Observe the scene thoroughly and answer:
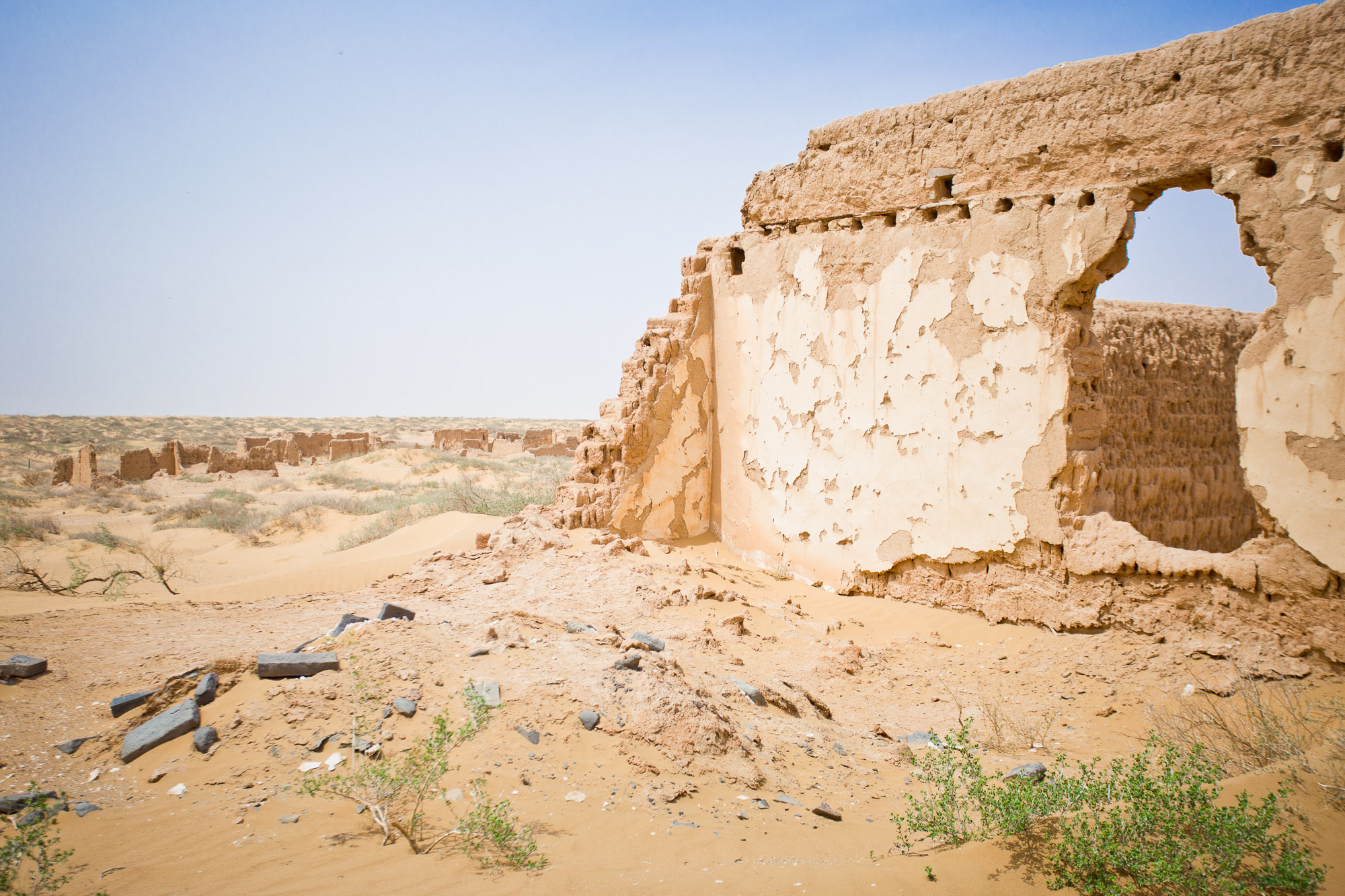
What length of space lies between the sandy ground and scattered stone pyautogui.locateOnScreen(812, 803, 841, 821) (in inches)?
1.3

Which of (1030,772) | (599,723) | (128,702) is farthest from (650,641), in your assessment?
(128,702)

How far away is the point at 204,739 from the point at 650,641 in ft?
8.04

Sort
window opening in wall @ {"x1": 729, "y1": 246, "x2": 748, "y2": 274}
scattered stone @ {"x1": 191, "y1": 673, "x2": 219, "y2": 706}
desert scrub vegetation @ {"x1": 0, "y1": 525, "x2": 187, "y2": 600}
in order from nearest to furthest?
scattered stone @ {"x1": 191, "y1": 673, "x2": 219, "y2": 706}
desert scrub vegetation @ {"x1": 0, "y1": 525, "x2": 187, "y2": 600}
window opening in wall @ {"x1": 729, "y1": 246, "x2": 748, "y2": 274}

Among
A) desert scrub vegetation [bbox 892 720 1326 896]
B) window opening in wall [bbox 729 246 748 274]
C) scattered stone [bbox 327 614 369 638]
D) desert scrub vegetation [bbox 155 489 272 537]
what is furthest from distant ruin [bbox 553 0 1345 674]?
desert scrub vegetation [bbox 155 489 272 537]

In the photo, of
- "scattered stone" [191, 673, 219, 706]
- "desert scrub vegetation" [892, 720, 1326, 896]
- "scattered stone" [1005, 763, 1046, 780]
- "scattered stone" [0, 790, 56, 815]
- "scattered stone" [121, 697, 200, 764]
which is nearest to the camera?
"desert scrub vegetation" [892, 720, 1326, 896]

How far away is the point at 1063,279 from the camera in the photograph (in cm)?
536

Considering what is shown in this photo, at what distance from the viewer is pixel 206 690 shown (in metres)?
3.59

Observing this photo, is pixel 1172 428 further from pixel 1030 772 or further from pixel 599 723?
pixel 599 723

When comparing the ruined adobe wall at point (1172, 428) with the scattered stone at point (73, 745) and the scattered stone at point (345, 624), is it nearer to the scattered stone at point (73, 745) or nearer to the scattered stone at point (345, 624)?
the scattered stone at point (345, 624)

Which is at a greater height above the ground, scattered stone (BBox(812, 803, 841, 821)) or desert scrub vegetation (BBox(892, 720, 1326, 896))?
desert scrub vegetation (BBox(892, 720, 1326, 896))

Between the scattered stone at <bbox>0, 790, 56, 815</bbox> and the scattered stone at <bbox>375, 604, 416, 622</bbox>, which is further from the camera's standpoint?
the scattered stone at <bbox>375, 604, 416, 622</bbox>

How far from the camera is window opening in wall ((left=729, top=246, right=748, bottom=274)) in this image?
7.90 meters

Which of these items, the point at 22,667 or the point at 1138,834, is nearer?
the point at 1138,834

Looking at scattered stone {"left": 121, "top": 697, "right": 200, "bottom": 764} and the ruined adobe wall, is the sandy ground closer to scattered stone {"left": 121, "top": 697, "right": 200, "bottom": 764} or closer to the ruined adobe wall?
scattered stone {"left": 121, "top": 697, "right": 200, "bottom": 764}
